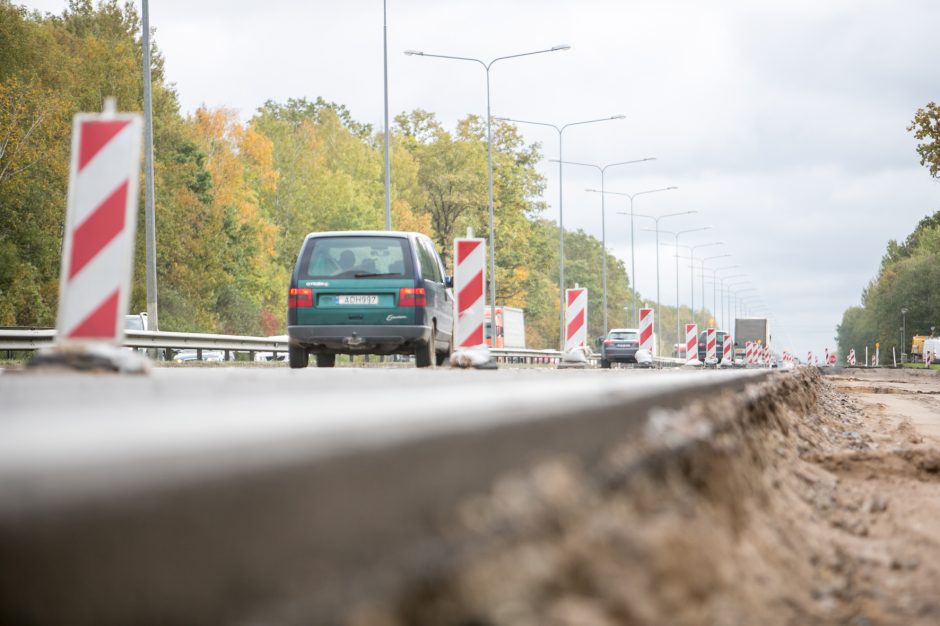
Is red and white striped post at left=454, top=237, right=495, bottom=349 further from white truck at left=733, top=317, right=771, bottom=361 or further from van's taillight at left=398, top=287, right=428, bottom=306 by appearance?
white truck at left=733, top=317, right=771, bottom=361

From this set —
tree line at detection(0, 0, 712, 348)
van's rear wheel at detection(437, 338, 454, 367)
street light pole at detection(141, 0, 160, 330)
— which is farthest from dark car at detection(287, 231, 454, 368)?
tree line at detection(0, 0, 712, 348)

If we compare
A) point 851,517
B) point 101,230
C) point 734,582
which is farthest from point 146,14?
point 734,582

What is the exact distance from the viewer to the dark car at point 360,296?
56.6 feet

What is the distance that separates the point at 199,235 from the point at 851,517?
5929 cm

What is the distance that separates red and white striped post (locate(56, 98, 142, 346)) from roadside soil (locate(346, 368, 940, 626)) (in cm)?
356

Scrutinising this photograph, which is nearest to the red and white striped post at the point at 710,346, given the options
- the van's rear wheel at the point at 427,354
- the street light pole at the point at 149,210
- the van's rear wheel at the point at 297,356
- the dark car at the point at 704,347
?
the dark car at the point at 704,347

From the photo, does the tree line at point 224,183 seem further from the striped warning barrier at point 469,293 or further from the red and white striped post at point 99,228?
the red and white striped post at point 99,228

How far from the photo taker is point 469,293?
17.3 metres

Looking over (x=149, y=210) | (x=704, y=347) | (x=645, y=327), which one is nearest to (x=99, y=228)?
(x=149, y=210)

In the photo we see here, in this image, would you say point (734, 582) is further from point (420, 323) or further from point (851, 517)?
point (420, 323)

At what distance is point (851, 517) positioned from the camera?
5758 millimetres

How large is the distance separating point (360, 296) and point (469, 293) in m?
1.48

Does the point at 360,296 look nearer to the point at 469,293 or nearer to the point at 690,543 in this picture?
the point at 469,293

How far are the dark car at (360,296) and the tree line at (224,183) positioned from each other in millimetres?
28320
